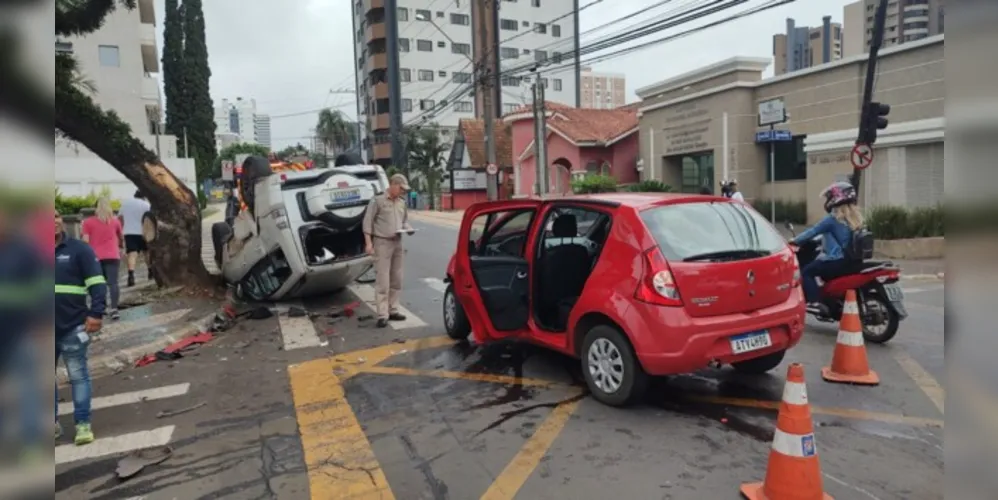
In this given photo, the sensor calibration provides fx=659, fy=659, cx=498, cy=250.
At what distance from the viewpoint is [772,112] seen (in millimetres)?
19500

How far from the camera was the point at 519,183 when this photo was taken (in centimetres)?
3803

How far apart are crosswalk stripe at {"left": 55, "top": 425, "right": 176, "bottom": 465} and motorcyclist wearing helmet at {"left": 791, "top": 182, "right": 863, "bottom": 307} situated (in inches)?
244

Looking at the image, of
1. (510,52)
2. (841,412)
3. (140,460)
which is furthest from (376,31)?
(841,412)

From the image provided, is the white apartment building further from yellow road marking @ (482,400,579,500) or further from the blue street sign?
yellow road marking @ (482,400,579,500)

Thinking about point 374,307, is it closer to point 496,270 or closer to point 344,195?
point 344,195

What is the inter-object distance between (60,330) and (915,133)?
1829cm

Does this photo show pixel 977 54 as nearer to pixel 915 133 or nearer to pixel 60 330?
pixel 60 330

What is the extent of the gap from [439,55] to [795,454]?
69786mm

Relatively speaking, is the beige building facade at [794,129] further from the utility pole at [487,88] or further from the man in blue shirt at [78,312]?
the man in blue shirt at [78,312]


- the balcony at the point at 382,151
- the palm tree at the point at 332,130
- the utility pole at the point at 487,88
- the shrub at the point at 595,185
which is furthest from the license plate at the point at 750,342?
the palm tree at the point at 332,130

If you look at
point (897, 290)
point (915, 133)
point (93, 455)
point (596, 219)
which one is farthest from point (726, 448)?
point (915, 133)

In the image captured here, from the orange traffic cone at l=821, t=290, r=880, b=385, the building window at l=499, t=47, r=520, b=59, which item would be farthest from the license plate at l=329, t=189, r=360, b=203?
the building window at l=499, t=47, r=520, b=59

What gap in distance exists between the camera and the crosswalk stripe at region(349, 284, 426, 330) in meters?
8.30

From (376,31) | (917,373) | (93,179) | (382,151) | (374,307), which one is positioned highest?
(376,31)
